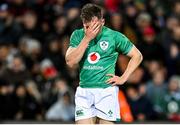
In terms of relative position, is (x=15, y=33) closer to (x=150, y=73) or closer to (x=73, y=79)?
(x=73, y=79)

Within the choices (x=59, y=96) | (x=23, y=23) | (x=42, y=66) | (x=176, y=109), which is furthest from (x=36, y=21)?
(x=176, y=109)

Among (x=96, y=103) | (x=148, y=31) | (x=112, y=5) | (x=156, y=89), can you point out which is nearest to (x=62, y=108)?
(x=156, y=89)

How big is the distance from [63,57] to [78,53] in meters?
6.13

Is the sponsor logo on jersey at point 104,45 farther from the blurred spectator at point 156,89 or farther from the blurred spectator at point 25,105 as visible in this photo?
the blurred spectator at point 156,89

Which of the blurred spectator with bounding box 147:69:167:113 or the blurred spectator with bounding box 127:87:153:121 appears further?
the blurred spectator with bounding box 147:69:167:113

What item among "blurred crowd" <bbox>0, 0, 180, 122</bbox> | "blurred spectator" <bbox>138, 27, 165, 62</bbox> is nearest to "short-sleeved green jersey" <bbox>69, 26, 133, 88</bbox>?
"blurred crowd" <bbox>0, 0, 180, 122</bbox>

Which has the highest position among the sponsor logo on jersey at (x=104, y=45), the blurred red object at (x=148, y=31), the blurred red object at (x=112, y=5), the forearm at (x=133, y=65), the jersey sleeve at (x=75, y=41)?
the blurred red object at (x=112, y=5)

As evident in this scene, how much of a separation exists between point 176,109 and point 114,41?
5.22m

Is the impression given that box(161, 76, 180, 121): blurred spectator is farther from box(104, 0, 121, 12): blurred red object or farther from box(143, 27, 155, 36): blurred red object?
box(104, 0, 121, 12): blurred red object

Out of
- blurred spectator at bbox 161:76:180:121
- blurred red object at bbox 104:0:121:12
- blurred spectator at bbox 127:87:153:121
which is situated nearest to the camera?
blurred spectator at bbox 127:87:153:121

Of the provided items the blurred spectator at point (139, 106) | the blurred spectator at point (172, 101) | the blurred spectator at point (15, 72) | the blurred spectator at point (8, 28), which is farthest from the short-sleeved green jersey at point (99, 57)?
the blurred spectator at point (8, 28)

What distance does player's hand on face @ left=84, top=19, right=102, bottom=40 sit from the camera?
7.48 metres

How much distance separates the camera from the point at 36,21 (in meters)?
14.5

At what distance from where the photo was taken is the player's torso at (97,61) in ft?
25.2
